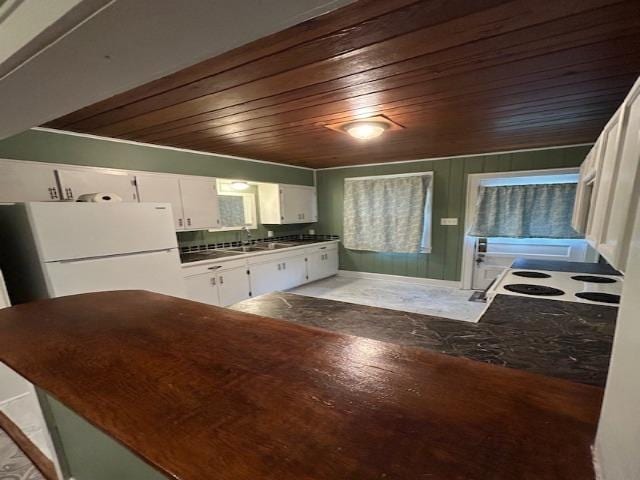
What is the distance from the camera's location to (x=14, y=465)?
1504mm

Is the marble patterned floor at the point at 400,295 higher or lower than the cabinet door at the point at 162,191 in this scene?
lower

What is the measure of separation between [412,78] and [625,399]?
1770 mm

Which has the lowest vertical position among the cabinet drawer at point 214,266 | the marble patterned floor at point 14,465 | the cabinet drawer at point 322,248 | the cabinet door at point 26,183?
the marble patterned floor at point 14,465

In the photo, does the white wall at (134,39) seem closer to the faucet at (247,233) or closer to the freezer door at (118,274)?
the freezer door at (118,274)

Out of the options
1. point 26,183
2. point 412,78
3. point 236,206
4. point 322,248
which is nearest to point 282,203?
point 236,206

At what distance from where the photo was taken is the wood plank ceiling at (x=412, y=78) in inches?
45.1

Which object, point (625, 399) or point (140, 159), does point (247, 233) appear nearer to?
point (140, 159)

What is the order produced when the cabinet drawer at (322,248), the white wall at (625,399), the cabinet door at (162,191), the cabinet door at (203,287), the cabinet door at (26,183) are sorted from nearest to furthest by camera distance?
the white wall at (625,399) < the cabinet door at (26,183) < the cabinet door at (162,191) < the cabinet door at (203,287) < the cabinet drawer at (322,248)

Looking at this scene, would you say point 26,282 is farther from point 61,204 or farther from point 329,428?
point 329,428

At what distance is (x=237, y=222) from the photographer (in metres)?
4.25

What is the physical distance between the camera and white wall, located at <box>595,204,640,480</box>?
29 centimetres

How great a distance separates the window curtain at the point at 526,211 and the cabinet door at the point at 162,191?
409 cm

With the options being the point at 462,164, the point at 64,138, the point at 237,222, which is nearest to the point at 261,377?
the point at 64,138

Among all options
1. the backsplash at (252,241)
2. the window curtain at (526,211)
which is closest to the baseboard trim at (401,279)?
the backsplash at (252,241)
